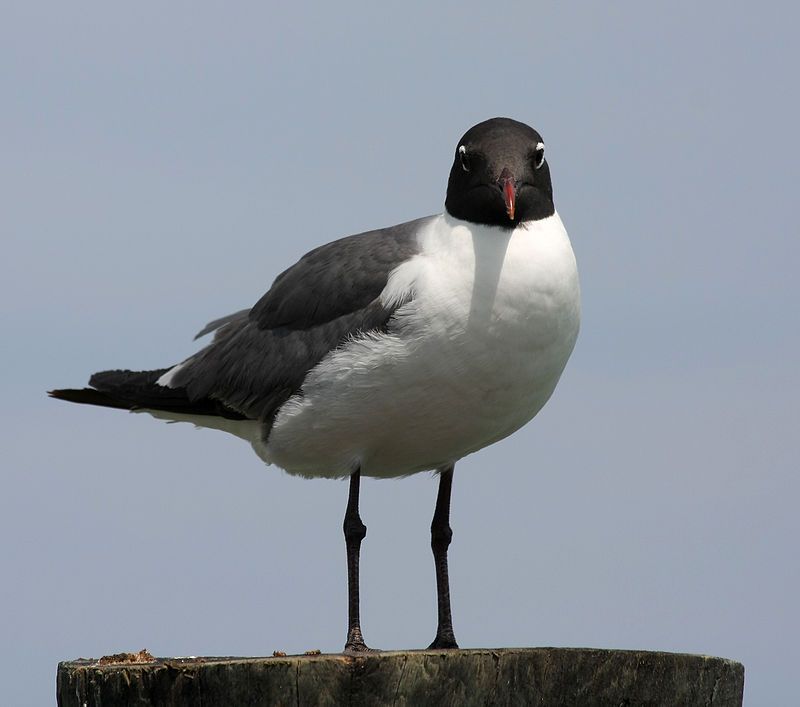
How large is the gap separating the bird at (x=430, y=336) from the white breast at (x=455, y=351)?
0.03ft

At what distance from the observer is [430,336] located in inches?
364

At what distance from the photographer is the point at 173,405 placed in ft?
38.5

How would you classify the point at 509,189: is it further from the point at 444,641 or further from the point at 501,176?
the point at 444,641

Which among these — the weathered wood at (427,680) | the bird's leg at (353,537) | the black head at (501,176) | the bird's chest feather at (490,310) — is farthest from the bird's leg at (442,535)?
the weathered wood at (427,680)

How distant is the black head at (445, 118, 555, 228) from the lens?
9547mm

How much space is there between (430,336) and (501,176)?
116 centimetres

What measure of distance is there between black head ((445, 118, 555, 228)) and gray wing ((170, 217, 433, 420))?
462 mm

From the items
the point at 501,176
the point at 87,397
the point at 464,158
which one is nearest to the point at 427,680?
the point at 501,176

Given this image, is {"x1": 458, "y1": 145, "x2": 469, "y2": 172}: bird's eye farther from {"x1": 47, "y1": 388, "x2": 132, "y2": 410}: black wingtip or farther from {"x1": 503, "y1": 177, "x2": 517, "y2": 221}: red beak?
{"x1": 47, "y1": 388, "x2": 132, "y2": 410}: black wingtip

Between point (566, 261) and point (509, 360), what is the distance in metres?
0.80

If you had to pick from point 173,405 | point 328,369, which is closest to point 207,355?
point 173,405

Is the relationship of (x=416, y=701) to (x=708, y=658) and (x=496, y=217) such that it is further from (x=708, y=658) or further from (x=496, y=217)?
(x=496, y=217)

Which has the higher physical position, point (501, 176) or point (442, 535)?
point (501, 176)

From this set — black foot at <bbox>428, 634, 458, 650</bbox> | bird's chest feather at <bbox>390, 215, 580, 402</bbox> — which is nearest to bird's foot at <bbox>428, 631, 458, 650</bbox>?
black foot at <bbox>428, 634, 458, 650</bbox>
